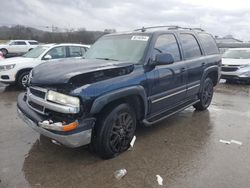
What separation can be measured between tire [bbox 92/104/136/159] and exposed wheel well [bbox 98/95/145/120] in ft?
0.20

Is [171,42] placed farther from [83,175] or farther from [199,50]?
[83,175]

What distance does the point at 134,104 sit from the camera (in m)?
4.21

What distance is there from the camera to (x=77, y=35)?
35125 millimetres

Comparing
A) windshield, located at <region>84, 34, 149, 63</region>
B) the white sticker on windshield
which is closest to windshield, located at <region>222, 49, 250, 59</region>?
windshield, located at <region>84, 34, 149, 63</region>

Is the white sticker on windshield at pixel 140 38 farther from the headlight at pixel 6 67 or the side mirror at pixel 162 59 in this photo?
the headlight at pixel 6 67

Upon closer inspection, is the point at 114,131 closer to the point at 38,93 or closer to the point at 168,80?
Answer: the point at 38,93

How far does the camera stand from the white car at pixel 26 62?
877 centimetres

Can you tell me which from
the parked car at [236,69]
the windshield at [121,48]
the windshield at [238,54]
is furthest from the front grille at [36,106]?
the windshield at [238,54]

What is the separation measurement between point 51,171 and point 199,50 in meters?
4.18

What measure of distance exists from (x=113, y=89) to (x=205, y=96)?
12.0 ft

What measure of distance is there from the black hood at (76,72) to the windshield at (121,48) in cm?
41

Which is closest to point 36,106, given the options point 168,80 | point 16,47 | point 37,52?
point 168,80

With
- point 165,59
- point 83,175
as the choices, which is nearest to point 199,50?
point 165,59

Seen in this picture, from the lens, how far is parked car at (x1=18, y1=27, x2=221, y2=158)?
3373 mm
